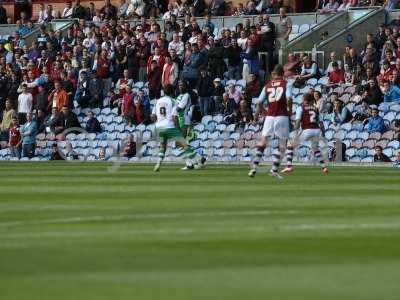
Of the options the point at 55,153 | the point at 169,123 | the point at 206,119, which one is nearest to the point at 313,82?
the point at 206,119

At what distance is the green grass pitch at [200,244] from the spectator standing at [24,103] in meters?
22.7

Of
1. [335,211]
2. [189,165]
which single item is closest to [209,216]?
[335,211]

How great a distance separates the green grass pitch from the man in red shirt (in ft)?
70.7

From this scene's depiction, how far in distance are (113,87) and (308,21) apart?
6.50 meters

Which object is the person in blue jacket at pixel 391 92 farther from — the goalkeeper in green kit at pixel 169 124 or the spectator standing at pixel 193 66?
the goalkeeper in green kit at pixel 169 124

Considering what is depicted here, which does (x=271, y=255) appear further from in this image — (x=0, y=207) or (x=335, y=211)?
(x=0, y=207)

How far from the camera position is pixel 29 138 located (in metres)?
39.9

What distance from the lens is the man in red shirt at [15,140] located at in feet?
131

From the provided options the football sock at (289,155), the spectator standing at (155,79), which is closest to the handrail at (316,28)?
the spectator standing at (155,79)

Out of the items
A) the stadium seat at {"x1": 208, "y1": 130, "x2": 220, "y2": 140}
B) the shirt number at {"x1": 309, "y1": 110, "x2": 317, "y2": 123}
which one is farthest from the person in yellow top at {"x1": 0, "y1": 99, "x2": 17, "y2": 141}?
the shirt number at {"x1": 309, "y1": 110, "x2": 317, "y2": 123}

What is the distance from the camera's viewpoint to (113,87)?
133 ft

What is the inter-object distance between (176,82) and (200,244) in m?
27.5

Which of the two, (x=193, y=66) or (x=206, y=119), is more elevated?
(x=193, y=66)

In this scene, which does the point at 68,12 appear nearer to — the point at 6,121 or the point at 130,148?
the point at 6,121
